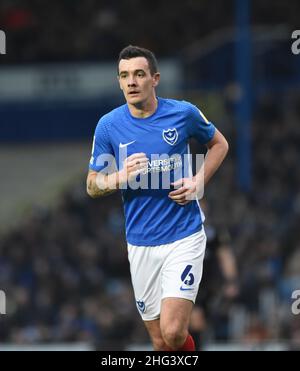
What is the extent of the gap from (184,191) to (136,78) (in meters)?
0.79

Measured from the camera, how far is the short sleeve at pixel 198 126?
843cm

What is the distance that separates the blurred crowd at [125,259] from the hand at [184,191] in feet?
26.3

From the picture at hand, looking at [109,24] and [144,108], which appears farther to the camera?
[109,24]

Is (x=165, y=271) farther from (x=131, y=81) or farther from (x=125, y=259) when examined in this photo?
(x=125, y=259)

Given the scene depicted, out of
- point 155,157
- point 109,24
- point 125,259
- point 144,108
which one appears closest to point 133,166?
point 155,157

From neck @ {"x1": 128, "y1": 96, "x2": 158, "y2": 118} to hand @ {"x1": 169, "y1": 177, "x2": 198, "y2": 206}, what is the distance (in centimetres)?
51

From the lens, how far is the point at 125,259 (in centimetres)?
1997

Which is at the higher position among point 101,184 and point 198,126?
point 198,126

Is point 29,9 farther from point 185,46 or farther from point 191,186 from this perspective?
point 191,186

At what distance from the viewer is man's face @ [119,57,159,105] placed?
8180 millimetres

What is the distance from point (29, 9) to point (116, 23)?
1.70 metres

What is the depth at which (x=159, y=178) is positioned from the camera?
8297 mm
